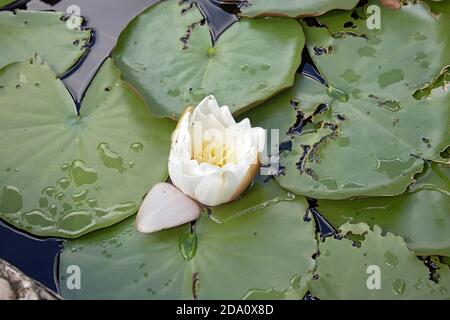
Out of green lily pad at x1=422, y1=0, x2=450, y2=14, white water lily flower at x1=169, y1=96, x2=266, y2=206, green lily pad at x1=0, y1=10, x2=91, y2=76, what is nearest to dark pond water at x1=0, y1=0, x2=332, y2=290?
green lily pad at x1=0, y1=10, x2=91, y2=76

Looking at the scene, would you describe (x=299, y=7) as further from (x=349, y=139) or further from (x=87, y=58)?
(x=87, y=58)

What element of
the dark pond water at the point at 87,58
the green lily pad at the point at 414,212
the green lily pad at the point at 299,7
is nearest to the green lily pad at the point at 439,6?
the green lily pad at the point at 299,7

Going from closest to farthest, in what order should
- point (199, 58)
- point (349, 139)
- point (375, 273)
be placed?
point (375, 273), point (349, 139), point (199, 58)

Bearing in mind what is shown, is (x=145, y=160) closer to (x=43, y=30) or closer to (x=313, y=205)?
(x=313, y=205)

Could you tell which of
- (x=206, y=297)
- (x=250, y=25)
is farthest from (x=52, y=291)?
(x=250, y=25)

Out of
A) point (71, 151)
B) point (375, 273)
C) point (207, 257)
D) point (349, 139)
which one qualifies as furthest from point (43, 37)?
point (375, 273)

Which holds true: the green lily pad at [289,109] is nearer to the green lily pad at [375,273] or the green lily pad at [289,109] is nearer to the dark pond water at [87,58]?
the dark pond water at [87,58]

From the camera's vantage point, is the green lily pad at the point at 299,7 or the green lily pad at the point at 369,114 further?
the green lily pad at the point at 299,7
